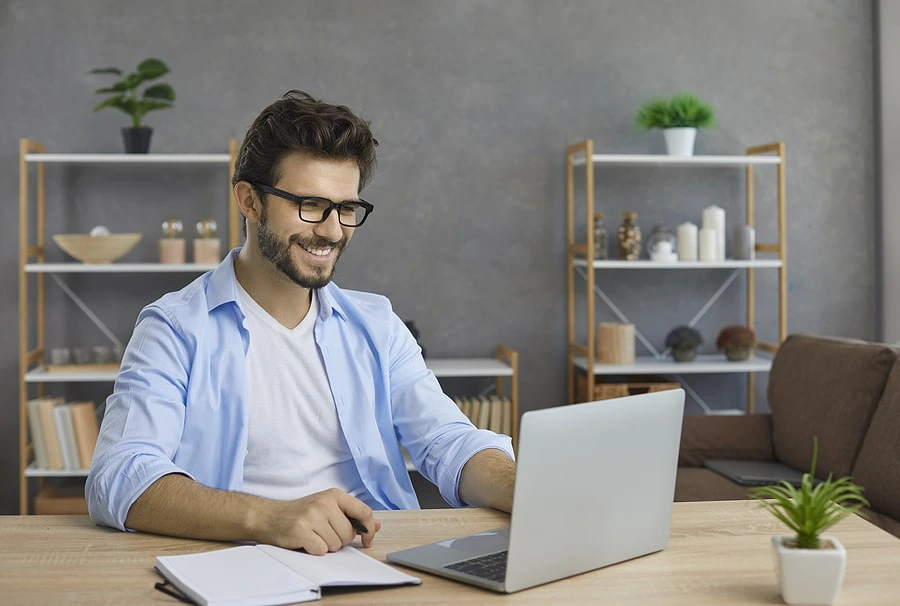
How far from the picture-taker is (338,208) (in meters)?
1.84

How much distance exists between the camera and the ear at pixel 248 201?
6.37 ft

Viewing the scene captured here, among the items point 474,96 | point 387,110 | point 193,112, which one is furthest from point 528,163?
point 193,112

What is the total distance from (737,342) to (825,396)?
2.63ft

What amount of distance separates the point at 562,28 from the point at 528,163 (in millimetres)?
550

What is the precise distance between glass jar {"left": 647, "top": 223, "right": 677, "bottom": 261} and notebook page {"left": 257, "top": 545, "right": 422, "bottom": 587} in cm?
274

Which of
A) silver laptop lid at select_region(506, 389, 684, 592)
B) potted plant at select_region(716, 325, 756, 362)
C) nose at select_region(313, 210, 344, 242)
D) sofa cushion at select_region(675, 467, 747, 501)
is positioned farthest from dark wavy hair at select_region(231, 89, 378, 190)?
potted plant at select_region(716, 325, 756, 362)

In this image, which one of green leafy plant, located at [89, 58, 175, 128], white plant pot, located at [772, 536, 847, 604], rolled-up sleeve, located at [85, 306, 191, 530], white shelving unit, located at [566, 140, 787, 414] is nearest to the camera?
white plant pot, located at [772, 536, 847, 604]

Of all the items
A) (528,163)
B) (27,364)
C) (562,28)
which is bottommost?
(27,364)

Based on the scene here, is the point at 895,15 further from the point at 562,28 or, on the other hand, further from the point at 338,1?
the point at 338,1

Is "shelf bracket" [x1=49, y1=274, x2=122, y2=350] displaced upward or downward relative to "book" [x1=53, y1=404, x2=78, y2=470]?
upward

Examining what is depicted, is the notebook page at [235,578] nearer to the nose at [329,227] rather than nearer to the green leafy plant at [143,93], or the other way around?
the nose at [329,227]

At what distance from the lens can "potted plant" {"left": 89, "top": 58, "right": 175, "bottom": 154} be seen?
365cm

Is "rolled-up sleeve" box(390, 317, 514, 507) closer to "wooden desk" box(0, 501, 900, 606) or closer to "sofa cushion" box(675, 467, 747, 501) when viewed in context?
"wooden desk" box(0, 501, 900, 606)

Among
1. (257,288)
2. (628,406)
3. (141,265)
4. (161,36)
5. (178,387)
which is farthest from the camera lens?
(161,36)
